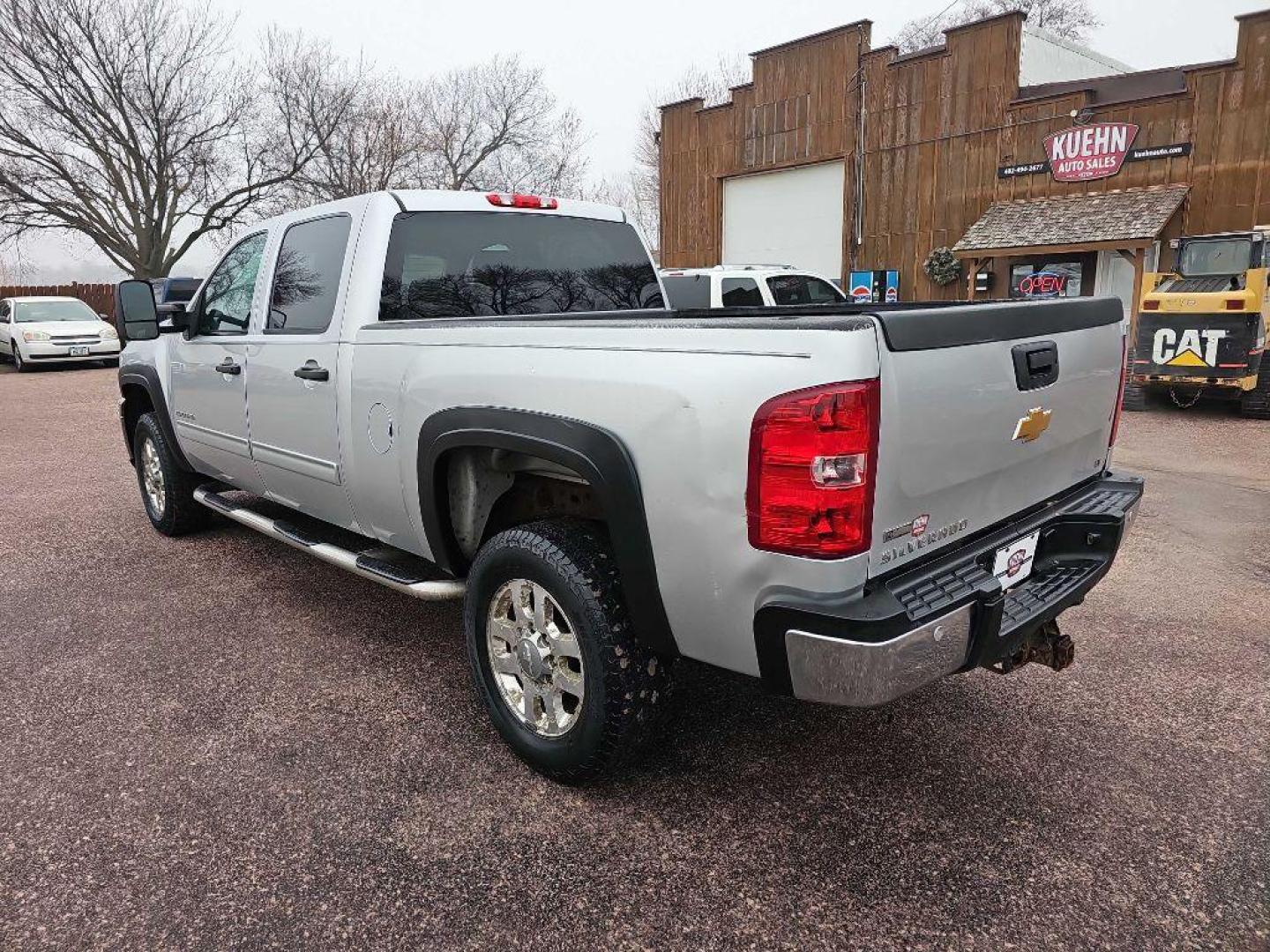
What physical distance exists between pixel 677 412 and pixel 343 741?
6.01 feet

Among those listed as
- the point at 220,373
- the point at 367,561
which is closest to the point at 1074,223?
the point at 220,373

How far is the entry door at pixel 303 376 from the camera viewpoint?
3.60 meters

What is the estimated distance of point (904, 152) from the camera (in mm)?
19969

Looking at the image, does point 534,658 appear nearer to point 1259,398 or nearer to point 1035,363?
point 1035,363

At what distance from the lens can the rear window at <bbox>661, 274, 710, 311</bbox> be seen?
10297 millimetres

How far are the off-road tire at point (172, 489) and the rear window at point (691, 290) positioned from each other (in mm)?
5989

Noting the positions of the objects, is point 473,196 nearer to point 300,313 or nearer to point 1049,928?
point 300,313

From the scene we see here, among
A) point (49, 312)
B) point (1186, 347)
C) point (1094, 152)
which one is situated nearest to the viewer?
point (1186, 347)

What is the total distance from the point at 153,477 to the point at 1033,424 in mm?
5431

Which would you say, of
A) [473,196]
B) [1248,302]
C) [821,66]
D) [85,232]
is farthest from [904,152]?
[85,232]

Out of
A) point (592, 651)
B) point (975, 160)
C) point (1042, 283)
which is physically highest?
point (975, 160)

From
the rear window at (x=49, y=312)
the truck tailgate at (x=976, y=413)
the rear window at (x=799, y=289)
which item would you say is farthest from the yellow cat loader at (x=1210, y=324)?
the rear window at (x=49, y=312)

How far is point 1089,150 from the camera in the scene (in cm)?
1744

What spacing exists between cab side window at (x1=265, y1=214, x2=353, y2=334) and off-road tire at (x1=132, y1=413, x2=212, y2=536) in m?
1.88
